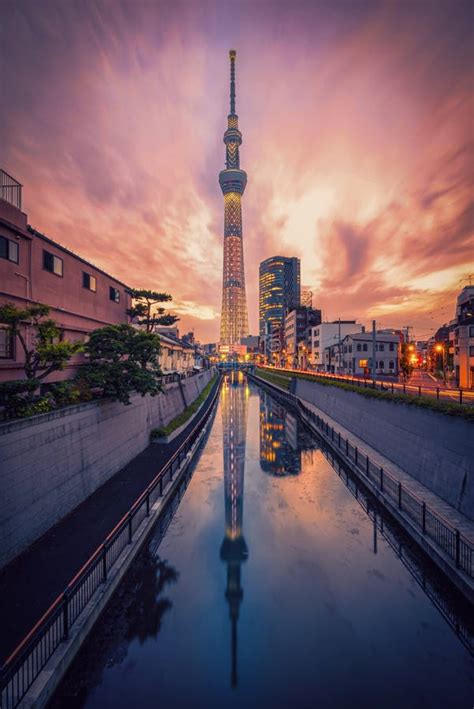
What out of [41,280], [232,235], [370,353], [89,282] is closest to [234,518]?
[41,280]

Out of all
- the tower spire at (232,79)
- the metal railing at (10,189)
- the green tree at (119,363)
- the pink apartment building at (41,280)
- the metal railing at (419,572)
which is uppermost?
the tower spire at (232,79)

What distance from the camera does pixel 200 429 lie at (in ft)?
108

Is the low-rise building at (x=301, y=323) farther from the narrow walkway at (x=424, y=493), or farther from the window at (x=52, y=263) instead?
the window at (x=52, y=263)

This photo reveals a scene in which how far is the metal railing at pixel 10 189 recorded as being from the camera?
15.6 m

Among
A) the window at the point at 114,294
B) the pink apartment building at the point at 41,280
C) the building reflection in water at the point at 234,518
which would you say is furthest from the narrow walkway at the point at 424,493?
the window at the point at 114,294

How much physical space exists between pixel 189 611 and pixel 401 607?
650 cm

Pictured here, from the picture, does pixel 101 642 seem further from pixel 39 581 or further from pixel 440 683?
pixel 440 683

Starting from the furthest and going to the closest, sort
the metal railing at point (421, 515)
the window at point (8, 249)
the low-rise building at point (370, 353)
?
the low-rise building at point (370, 353) < the window at point (8, 249) < the metal railing at point (421, 515)

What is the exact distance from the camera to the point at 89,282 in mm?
22438

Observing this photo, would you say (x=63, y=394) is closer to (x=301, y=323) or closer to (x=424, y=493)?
(x=424, y=493)

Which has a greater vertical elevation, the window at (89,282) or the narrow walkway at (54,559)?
the window at (89,282)

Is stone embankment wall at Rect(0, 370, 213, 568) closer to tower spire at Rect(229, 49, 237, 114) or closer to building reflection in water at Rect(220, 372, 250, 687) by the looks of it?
building reflection in water at Rect(220, 372, 250, 687)

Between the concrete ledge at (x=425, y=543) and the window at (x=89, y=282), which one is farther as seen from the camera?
the window at (x=89, y=282)

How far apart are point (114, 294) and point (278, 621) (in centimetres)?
2459
